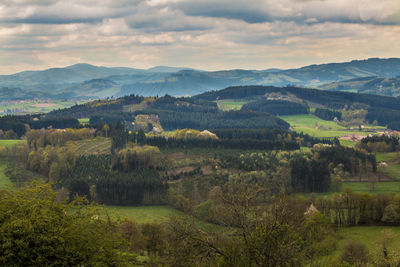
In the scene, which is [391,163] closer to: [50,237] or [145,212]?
[145,212]

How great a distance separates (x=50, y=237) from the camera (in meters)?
32.5

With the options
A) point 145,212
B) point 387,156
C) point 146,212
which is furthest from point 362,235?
point 387,156

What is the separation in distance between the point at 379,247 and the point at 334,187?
8287 centimetres

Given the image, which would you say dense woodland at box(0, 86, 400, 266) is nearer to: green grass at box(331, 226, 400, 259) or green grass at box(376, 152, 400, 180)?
green grass at box(331, 226, 400, 259)

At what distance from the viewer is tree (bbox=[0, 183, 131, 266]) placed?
1241 inches

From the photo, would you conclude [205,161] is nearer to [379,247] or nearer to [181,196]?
[181,196]

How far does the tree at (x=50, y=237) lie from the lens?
3152 centimetres

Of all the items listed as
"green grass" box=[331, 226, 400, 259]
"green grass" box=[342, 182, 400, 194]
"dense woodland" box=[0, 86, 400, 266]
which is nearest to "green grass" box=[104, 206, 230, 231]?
"dense woodland" box=[0, 86, 400, 266]

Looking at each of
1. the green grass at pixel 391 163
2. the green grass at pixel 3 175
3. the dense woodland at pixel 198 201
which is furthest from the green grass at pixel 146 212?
the green grass at pixel 391 163

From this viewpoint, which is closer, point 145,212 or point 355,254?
point 355,254

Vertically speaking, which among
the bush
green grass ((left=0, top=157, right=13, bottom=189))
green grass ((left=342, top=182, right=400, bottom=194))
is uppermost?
the bush

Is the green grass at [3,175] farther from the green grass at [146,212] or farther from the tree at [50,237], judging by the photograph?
the tree at [50,237]

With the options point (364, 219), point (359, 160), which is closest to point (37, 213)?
point (364, 219)

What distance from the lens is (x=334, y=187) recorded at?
456ft
